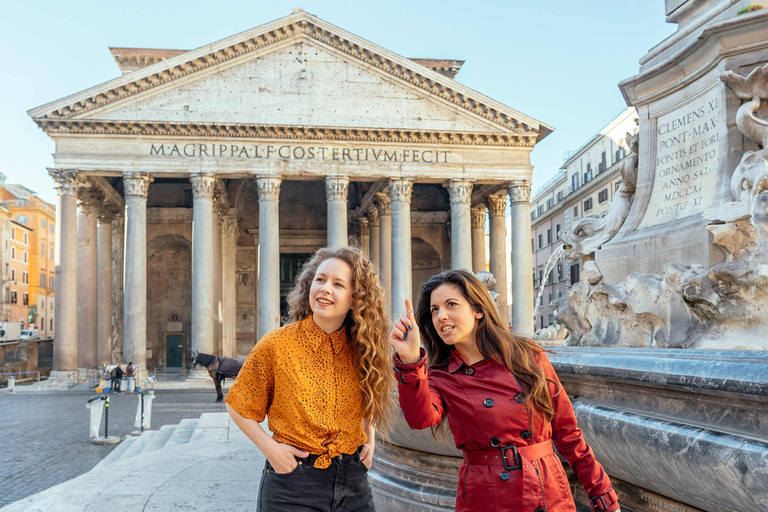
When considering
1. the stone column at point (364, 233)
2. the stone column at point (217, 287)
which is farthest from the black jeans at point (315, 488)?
the stone column at point (364, 233)

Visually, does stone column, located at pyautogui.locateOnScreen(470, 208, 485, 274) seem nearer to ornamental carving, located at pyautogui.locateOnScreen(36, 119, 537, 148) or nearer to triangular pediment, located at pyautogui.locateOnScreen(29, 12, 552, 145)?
ornamental carving, located at pyautogui.locateOnScreen(36, 119, 537, 148)

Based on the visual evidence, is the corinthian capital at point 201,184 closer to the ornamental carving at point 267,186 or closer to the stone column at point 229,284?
the ornamental carving at point 267,186

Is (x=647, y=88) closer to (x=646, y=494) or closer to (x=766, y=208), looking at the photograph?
(x=766, y=208)

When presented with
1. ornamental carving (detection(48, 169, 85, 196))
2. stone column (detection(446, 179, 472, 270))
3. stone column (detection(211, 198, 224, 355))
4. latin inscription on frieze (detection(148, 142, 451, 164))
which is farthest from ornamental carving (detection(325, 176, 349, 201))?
ornamental carving (detection(48, 169, 85, 196))

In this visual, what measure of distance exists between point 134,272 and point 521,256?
47.8 ft

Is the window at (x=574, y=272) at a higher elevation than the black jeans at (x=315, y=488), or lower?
higher

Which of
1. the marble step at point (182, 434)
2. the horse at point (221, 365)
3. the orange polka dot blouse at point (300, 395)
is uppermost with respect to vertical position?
the orange polka dot blouse at point (300, 395)

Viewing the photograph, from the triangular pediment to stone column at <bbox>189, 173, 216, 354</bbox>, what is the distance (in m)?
2.53

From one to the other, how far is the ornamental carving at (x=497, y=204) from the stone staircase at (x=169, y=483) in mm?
23117

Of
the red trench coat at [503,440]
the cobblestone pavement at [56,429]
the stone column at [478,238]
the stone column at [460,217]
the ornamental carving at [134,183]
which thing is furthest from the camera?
the stone column at [478,238]

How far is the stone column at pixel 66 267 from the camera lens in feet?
76.7

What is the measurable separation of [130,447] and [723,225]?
8.42 metres

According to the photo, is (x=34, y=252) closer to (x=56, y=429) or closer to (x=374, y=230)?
(x=374, y=230)

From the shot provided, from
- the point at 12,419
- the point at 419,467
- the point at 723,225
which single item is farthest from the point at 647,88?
the point at 12,419
